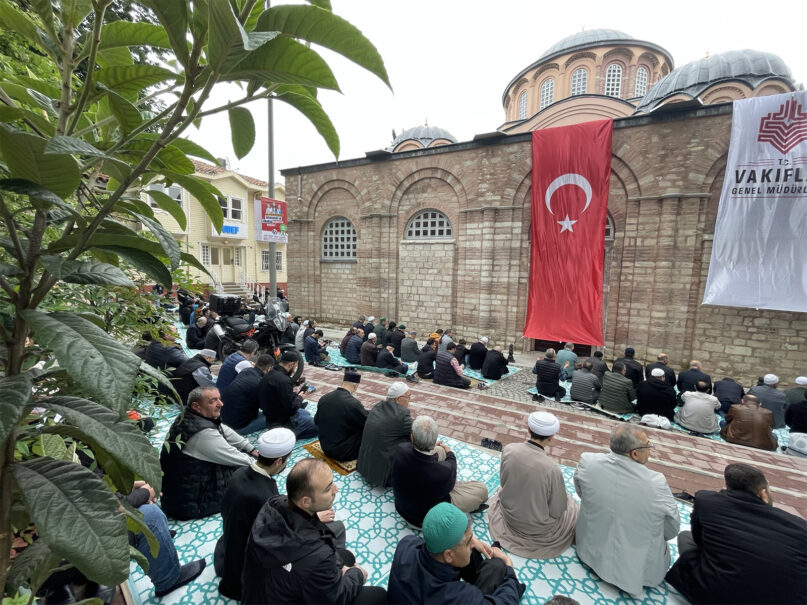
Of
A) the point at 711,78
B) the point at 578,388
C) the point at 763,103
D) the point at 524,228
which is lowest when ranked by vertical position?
the point at 578,388

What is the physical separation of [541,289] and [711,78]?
13.2m

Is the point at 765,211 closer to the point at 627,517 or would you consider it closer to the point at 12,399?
the point at 627,517

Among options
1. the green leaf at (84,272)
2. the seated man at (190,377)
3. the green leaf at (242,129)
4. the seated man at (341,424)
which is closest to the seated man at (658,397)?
the seated man at (341,424)

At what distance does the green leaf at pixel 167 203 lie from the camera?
4.13 feet

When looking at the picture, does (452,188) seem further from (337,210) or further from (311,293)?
(311,293)

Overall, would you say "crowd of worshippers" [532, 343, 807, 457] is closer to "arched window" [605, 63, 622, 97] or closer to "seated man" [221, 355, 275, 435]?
"seated man" [221, 355, 275, 435]

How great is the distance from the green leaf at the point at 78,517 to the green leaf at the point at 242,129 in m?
1.05

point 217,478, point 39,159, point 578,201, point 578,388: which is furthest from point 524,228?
point 39,159

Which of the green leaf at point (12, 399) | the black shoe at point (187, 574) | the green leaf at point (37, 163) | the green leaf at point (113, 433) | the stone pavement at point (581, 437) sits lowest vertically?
the stone pavement at point (581, 437)

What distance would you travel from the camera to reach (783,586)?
7.84 ft

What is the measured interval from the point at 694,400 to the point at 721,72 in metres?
16.8

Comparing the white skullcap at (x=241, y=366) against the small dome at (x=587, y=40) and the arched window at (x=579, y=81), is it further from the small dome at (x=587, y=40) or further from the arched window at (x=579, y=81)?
the small dome at (x=587, y=40)

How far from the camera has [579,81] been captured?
67.3 feet

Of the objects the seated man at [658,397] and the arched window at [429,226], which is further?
the arched window at [429,226]
